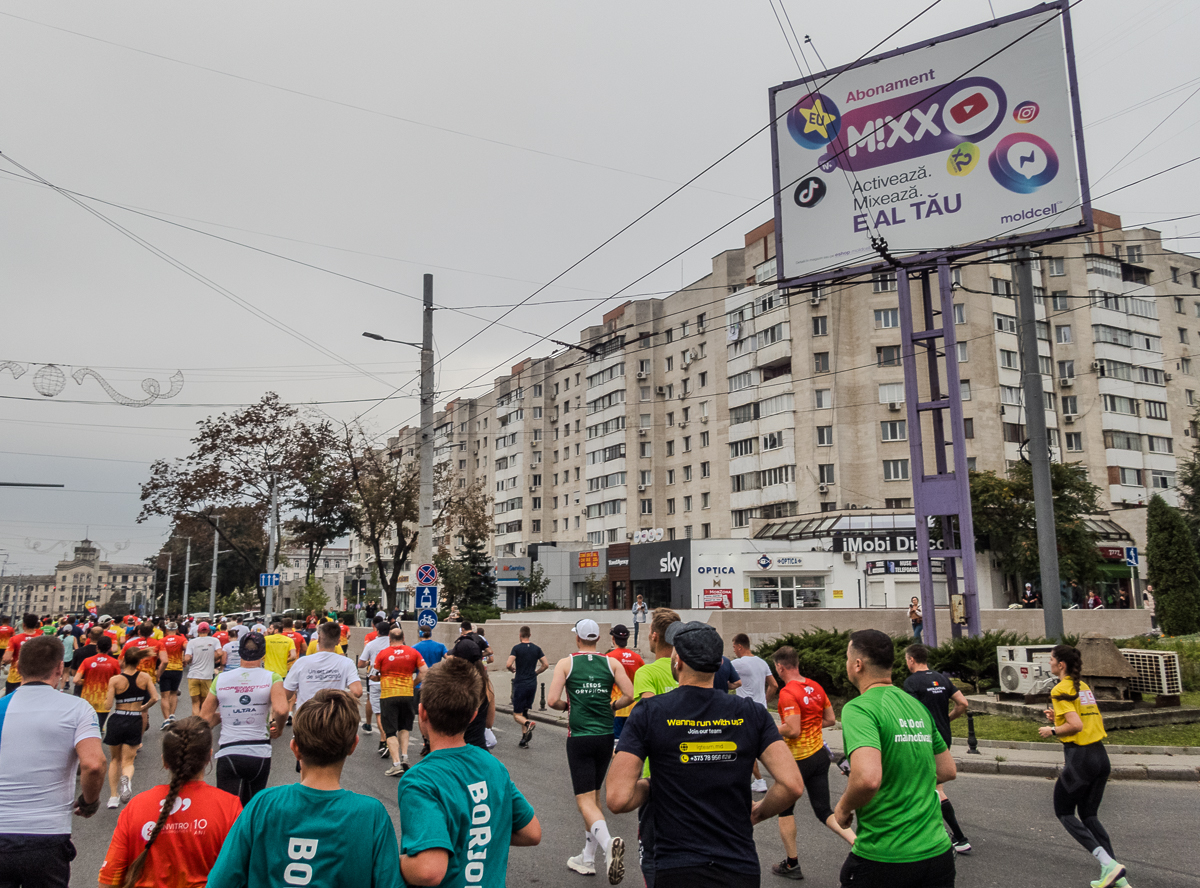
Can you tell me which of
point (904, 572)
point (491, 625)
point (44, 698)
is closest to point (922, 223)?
point (491, 625)

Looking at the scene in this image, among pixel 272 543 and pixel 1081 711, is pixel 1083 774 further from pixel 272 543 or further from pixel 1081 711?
pixel 272 543

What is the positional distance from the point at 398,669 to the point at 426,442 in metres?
10.5

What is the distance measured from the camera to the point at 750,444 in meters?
57.6

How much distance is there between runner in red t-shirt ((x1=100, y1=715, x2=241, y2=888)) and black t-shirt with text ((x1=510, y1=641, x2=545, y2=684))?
982 cm

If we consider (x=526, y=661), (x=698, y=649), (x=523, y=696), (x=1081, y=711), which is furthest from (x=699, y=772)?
(x=523, y=696)

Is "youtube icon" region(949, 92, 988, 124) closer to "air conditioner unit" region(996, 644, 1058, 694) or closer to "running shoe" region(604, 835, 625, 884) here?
"air conditioner unit" region(996, 644, 1058, 694)

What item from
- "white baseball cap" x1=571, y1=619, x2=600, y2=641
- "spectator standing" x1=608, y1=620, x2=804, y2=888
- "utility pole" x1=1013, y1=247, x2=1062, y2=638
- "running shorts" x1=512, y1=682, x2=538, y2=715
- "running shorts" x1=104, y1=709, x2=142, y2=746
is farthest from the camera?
"utility pole" x1=1013, y1=247, x2=1062, y2=638

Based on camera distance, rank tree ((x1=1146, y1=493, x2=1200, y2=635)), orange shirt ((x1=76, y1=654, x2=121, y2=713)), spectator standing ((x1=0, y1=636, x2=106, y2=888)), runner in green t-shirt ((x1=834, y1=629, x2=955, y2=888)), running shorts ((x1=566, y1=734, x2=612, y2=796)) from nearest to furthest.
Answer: runner in green t-shirt ((x1=834, y1=629, x2=955, y2=888)) < spectator standing ((x1=0, y1=636, x2=106, y2=888)) < running shorts ((x1=566, y1=734, x2=612, y2=796)) < orange shirt ((x1=76, y1=654, x2=121, y2=713)) < tree ((x1=1146, y1=493, x2=1200, y2=635))

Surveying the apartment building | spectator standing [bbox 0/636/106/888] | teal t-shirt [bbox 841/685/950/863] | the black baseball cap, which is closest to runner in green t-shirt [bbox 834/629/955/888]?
teal t-shirt [bbox 841/685/950/863]

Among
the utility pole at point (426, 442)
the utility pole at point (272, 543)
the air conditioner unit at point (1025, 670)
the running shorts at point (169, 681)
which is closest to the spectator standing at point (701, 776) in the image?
the running shorts at point (169, 681)

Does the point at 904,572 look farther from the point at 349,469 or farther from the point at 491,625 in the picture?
the point at 349,469

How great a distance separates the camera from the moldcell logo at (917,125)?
1920cm

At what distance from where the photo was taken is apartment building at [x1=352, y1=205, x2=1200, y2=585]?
5150 cm

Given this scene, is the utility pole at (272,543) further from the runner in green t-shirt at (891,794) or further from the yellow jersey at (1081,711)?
the runner in green t-shirt at (891,794)
